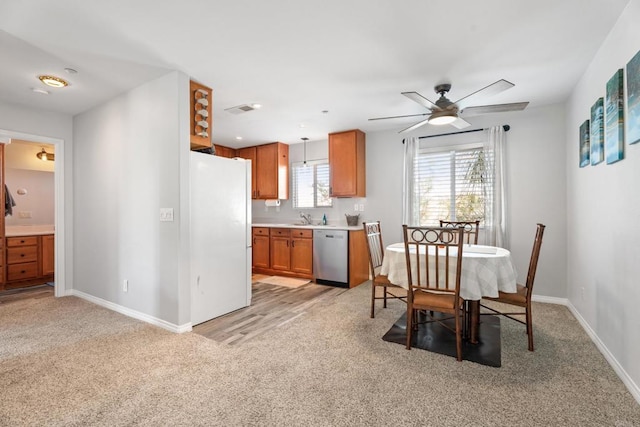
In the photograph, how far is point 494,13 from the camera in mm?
2084

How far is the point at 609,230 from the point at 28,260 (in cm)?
718

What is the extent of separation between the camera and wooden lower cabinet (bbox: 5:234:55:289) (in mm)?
4594

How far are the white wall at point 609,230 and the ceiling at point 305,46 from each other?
0.61 feet

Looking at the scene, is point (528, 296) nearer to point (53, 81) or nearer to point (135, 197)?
point (135, 197)

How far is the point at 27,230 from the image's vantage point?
505 centimetres

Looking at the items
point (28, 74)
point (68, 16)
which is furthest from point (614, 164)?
point (28, 74)

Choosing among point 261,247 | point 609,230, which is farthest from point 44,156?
point 609,230

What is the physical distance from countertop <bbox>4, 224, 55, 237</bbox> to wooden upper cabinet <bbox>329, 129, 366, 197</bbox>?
475cm

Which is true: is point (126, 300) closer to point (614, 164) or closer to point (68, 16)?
point (68, 16)

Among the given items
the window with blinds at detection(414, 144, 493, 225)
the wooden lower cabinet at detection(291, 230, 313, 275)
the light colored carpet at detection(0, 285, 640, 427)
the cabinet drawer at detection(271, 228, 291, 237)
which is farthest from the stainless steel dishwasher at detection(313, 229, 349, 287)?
the light colored carpet at detection(0, 285, 640, 427)

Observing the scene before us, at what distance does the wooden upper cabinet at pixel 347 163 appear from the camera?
5.01 metres

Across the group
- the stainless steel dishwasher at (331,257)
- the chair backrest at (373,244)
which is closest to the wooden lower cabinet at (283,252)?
the stainless steel dishwasher at (331,257)

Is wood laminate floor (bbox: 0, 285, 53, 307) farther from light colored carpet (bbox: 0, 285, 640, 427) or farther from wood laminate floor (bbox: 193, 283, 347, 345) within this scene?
wood laminate floor (bbox: 193, 283, 347, 345)

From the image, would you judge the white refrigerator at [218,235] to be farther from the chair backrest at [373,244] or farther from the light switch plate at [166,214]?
the chair backrest at [373,244]
